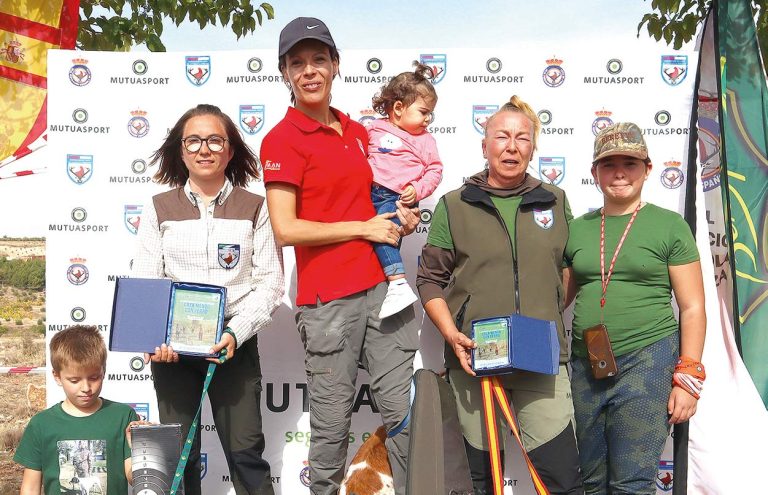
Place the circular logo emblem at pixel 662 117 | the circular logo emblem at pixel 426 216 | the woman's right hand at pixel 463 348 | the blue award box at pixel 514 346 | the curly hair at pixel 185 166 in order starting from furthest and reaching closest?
1. the circular logo emblem at pixel 426 216
2. the circular logo emblem at pixel 662 117
3. the curly hair at pixel 185 166
4. the woman's right hand at pixel 463 348
5. the blue award box at pixel 514 346

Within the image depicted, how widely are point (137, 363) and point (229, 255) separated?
140cm

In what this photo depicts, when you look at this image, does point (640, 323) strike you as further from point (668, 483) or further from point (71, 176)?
point (71, 176)

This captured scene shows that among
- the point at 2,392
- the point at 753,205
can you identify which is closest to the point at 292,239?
the point at 753,205

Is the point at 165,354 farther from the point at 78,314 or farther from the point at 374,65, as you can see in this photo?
the point at 374,65

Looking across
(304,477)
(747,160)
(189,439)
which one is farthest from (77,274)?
(747,160)

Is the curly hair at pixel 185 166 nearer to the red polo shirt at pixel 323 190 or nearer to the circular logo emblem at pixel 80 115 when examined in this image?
the red polo shirt at pixel 323 190

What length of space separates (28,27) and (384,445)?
3.63m

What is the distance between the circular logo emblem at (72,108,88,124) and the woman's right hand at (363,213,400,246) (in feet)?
6.76

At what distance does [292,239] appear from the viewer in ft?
10.4

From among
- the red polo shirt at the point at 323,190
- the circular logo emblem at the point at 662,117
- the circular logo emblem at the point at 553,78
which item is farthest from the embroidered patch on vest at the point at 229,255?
the circular logo emblem at the point at 662,117

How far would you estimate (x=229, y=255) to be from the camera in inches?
134

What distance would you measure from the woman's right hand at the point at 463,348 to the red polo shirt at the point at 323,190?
0.44m

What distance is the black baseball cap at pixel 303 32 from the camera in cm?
320

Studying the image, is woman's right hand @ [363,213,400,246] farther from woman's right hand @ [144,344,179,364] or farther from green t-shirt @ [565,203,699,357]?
woman's right hand @ [144,344,179,364]
